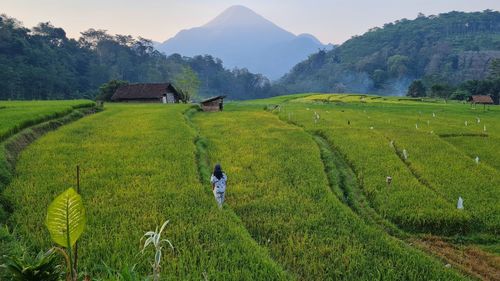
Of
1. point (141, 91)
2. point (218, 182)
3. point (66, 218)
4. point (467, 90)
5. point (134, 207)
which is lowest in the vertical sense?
point (134, 207)

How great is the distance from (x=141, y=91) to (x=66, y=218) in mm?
42021

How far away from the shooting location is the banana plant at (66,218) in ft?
6.53

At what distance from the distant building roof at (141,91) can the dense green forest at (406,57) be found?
54958 mm

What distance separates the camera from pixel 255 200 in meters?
9.62

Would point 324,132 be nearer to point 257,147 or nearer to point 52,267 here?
point 257,147

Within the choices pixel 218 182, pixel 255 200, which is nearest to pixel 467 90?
pixel 255 200

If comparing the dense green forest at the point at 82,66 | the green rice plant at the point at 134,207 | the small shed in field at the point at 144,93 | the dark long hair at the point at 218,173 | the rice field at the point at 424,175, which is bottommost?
the rice field at the point at 424,175

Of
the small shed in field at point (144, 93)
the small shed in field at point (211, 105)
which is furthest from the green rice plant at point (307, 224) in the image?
the small shed in field at point (144, 93)

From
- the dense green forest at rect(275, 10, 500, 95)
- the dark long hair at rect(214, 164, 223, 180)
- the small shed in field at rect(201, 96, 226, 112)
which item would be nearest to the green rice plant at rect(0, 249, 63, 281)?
the dark long hair at rect(214, 164, 223, 180)

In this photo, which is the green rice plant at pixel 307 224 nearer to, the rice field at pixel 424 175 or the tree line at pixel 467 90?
the rice field at pixel 424 175

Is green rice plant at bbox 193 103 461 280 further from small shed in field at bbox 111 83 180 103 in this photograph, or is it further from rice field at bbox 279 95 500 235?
small shed in field at bbox 111 83 180 103

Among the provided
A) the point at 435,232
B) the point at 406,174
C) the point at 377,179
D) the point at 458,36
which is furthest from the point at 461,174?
the point at 458,36

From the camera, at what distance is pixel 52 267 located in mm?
→ 2627

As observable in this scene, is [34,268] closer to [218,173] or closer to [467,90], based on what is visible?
[218,173]
